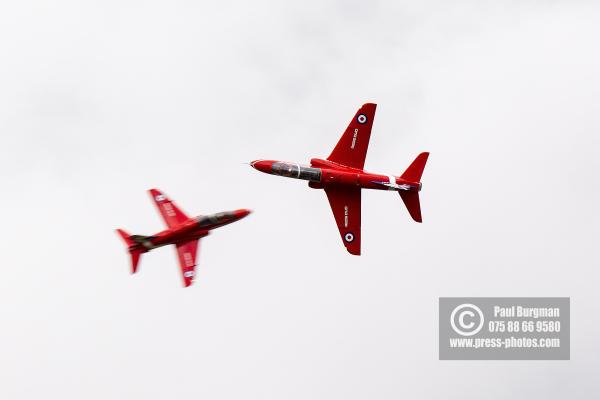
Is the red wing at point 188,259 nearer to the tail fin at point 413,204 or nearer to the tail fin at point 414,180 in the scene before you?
the tail fin at point 413,204

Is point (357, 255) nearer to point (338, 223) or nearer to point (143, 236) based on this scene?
point (338, 223)

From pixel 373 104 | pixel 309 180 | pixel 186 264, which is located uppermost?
pixel 373 104

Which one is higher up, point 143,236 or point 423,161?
point 423,161

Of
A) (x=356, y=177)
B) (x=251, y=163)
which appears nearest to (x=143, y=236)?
(x=251, y=163)

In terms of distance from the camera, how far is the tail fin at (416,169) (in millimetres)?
123250

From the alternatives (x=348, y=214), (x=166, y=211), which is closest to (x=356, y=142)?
(x=348, y=214)

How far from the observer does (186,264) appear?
120m

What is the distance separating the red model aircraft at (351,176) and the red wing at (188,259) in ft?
31.4

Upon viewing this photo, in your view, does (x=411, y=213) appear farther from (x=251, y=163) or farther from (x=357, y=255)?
(x=251, y=163)

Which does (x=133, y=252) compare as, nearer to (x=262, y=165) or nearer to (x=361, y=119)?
(x=262, y=165)

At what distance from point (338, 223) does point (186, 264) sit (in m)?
15.5

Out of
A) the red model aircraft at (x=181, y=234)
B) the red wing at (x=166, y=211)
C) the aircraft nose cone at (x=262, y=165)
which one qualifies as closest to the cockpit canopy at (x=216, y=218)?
the red model aircraft at (x=181, y=234)

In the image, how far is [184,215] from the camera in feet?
402

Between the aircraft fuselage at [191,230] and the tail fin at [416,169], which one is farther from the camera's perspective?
the tail fin at [416,169]
